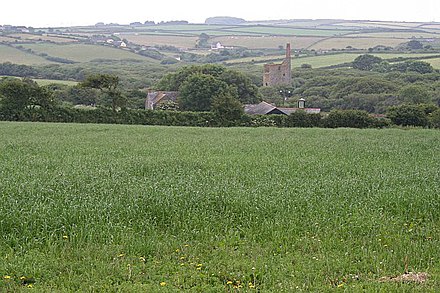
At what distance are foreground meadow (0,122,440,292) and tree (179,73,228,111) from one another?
180 feet

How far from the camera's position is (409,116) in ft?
176

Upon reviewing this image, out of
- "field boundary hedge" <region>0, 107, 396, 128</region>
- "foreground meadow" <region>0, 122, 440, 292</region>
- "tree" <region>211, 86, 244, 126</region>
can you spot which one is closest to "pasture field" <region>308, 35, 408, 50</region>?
"field boundary hedge" <region>0, 107, 396, 128</region>

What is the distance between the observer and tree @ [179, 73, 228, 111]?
72.6 m

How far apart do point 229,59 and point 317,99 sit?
72.4m

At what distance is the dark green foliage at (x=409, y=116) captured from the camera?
174 feet

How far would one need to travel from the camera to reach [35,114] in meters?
51.0

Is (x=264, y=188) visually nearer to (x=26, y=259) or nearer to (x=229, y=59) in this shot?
(x=26, y=259)

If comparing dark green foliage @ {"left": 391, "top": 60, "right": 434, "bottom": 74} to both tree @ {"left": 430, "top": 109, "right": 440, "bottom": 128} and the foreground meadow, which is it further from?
the foreground meadow

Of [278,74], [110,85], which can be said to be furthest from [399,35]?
[110,85]

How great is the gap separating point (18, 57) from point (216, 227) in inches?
5377

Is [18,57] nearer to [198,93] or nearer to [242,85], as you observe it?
[242,85]

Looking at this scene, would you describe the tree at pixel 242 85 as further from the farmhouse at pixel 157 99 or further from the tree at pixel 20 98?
the tree at pixel 20 98

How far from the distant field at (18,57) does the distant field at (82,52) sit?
19.3ft

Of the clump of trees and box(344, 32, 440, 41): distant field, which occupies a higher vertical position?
box(344, 32, 440, 41): distant field
